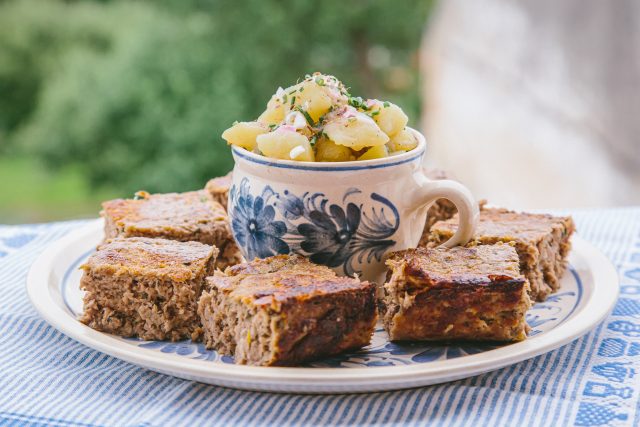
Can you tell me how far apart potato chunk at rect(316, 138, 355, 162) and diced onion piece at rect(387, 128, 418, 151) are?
13 centimetres

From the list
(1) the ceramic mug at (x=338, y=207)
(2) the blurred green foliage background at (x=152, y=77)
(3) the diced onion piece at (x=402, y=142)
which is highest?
(3) the diced onion piece at (x=402, y=142)

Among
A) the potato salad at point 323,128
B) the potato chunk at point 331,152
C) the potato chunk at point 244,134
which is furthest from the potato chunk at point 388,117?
the potato chunk at point 244,134

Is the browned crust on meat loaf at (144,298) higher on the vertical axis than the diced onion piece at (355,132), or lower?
lower

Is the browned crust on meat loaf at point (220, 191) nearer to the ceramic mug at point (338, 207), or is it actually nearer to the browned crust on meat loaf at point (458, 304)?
the ceramic mug at point (338, 207)

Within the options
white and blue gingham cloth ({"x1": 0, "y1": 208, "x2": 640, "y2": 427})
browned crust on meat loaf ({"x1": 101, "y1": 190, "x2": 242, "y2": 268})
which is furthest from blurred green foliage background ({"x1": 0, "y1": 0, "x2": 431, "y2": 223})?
white and blue gingham cloth ({"x1": 0, "y1": 208, "x2": 640, "y2": 427})

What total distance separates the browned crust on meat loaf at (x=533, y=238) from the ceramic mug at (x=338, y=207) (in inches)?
4.7

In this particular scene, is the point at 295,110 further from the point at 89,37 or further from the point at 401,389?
the point at 89,37

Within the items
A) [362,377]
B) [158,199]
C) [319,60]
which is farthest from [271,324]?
[319,60]

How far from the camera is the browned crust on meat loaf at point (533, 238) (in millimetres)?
2094

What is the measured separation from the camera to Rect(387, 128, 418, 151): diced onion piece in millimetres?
2061

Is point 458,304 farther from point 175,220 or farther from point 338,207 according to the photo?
point 175,220

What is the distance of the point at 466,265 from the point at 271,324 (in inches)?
20.4

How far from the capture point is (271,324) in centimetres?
165

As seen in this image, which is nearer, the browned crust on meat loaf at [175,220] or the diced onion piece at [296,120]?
the diced onion piece at [296,120]
